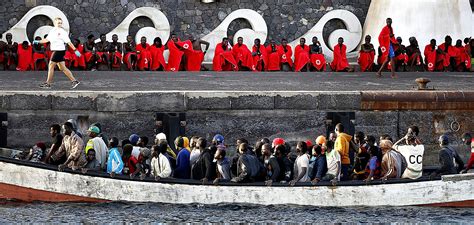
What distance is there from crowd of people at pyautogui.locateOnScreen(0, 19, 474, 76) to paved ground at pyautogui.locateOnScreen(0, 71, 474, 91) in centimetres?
132

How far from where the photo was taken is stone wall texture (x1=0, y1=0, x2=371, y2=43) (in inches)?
1423

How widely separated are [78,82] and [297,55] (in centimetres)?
853

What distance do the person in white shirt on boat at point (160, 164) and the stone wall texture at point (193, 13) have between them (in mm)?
12809

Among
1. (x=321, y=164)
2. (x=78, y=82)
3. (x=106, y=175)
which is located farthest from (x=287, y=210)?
(x=78, y=82)

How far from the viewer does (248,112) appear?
2648cm

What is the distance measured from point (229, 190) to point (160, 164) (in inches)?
47.1

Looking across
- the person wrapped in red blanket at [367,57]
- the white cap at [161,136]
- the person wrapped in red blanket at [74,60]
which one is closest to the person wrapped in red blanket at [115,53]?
the person wrapped in red blanket at [74,60]

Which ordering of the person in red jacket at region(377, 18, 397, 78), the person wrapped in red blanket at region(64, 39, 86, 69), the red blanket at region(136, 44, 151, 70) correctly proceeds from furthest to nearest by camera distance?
the red blanket at region(136, 44, 151, 70) → the person wrapped in red blanket at region(64, 39, 86, 69) → the person in red jacket at region(377, 18, 397, 78)

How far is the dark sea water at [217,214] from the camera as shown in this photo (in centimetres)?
2270

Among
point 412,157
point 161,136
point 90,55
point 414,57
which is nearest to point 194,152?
point 161,136

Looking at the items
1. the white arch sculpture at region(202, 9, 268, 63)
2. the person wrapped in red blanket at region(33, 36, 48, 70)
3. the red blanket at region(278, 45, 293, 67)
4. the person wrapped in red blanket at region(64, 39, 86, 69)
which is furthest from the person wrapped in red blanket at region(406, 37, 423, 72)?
the person wrapped in red blanket at region(33, 36, 48, 70)

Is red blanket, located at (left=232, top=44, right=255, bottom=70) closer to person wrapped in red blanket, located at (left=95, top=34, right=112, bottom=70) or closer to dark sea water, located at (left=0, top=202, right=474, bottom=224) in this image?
person wrapped in red blanket, located at (left=95, top=34, right=112, bottom=70)

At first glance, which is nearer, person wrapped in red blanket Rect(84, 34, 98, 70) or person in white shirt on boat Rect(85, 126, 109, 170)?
person in white shirt on boat Rect(85, 126, 109, 170)

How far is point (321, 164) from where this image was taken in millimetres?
23438
